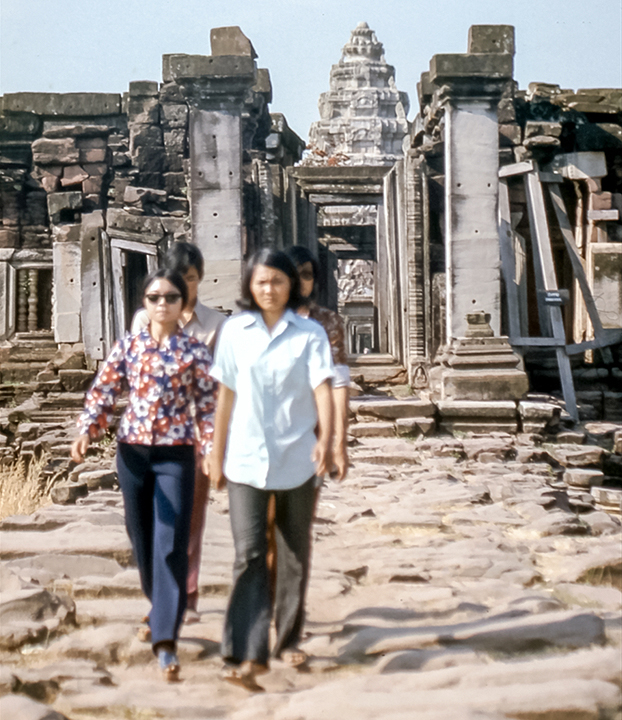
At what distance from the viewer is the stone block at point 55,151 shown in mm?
14312

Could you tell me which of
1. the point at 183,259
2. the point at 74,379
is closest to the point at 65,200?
the point at 74,379

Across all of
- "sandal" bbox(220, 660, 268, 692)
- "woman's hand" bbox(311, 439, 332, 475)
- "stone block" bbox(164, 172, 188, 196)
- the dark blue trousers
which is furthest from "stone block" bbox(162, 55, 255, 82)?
"sandal" bbox(220, 660, 268, 692)

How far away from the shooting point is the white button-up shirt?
123 inches

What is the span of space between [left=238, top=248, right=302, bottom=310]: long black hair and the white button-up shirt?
0.11 metres

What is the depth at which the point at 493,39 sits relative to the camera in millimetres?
9797

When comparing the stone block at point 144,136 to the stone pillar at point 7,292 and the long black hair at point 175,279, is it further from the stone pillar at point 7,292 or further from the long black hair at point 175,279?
the long black hair at point 175,279

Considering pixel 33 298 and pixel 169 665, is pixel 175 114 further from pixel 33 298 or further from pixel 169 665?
pixel 169 665

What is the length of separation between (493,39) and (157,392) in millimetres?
7905

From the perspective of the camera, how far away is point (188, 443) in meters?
3.38

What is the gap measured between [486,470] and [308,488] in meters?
4.51

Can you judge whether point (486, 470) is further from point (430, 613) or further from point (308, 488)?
point (308, 488)

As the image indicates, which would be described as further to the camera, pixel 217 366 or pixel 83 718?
pixel 217 366

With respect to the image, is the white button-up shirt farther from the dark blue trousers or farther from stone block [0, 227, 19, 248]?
stone block [0, 227, 19, 248]

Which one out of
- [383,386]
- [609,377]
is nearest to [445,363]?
[383,386]
